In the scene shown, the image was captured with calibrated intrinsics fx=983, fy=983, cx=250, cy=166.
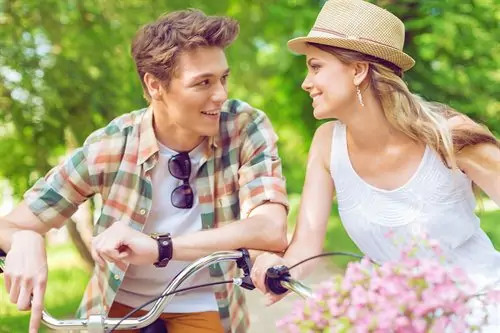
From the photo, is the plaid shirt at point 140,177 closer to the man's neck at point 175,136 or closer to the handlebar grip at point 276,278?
the man's neck at point 175,136

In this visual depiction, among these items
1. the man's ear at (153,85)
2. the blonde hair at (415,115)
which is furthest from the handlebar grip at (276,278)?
the man's ear at (153,85)

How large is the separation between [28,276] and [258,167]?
33.3 inches

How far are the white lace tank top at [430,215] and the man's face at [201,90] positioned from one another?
0.50 meters

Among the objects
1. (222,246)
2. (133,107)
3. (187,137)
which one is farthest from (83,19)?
(222,246)

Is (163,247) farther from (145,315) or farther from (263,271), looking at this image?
(263,271)

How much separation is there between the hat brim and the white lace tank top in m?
0.29

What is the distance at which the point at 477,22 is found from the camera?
22.4 feet

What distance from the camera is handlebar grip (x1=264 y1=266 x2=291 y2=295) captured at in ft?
7.95

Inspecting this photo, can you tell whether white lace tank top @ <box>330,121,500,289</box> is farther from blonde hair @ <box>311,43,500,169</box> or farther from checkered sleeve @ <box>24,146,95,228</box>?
checkered sleeve @ <box>24,146,95,228</box>

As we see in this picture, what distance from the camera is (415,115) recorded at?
289 centimetres

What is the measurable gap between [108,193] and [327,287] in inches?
57.9

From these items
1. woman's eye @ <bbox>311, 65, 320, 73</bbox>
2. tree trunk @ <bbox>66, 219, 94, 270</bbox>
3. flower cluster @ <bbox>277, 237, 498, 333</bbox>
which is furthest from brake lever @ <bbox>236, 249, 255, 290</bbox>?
tree trunk @ <bbox>66, 219, 94, 270</bbox>

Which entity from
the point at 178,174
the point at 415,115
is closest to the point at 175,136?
the point at 178,174

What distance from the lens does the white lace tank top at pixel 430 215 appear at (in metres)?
2.87
